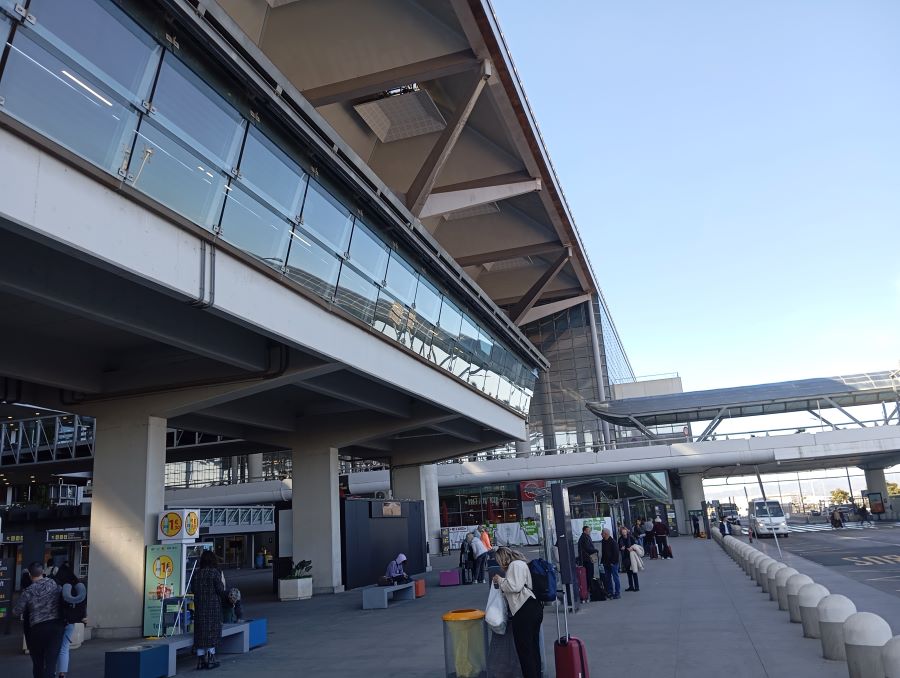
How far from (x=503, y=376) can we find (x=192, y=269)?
1888cm

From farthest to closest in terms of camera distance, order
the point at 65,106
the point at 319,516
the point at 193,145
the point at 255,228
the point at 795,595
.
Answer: the point at 319,516
the point at 255,228
the point at 795,595
the point at 193,145
the point at 65,106

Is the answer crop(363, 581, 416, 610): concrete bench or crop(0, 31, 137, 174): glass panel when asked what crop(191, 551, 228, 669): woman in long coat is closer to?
crop(0, 31, 137, 174): glass panel

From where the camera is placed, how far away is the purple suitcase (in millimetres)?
22047

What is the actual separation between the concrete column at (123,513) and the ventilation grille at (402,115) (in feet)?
51.9

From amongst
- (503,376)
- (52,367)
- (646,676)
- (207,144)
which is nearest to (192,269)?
(207,144)

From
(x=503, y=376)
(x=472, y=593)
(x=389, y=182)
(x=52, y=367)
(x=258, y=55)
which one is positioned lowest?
(x=472, y=593)

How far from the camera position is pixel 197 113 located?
10477 mm

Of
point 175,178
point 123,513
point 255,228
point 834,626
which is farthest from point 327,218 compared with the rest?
point 834,626

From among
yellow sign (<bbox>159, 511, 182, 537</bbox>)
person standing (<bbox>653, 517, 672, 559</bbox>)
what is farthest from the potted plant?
person standing (<bbox>653, 517, 672, 559</bbox>)

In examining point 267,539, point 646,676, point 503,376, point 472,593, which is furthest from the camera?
point 267,539

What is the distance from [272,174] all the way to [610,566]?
37.1 feet

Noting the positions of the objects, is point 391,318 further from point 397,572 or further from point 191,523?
point 397,572

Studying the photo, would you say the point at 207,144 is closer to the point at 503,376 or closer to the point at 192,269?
the point at 192,269

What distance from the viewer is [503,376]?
2825 centimetres
